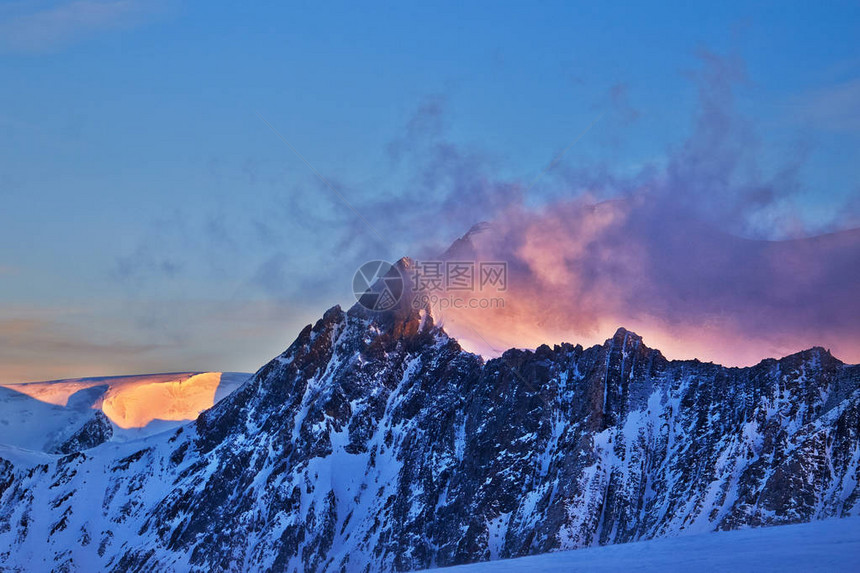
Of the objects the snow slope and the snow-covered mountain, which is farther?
the snow-covered mountain

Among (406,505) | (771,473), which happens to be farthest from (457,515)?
(771,473)

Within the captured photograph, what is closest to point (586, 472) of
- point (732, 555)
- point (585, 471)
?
point (585, 471)

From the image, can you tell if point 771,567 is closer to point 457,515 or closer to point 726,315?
point 457,515

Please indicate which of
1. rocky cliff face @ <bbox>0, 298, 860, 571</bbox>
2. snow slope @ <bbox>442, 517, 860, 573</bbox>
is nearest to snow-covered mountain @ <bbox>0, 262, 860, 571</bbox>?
rocky cliff face @ <bbox>0, 298, 860, 571</bbox>

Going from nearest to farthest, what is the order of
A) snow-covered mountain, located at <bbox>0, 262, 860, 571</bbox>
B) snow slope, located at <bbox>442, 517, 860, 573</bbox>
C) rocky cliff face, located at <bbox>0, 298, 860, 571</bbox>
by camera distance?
snow slope, located at <bbox>442, 517, 860, 573</bbox>, snow-covered mountain, located at <bbox>0, 262, 860, 571</bbox>, rocky cliff face, located at <bbox>0, 298, 860, 571</bbox>

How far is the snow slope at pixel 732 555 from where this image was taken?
192ft

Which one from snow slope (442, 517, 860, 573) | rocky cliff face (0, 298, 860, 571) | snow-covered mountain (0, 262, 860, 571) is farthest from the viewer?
rocky cliff face (0, 298, 860, 571)

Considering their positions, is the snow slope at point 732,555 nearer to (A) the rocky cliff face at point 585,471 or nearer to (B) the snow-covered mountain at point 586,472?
(A) the rocky cliff face at point 585,471

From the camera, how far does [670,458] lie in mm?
169125

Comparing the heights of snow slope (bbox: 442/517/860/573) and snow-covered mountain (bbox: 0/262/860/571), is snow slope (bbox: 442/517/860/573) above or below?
below

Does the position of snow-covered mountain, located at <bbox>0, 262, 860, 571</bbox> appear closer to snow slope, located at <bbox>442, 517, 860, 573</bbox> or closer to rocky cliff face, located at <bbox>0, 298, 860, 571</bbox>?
rocky cliff face, located at <bbox>0, 298, 860, 571</bbox>

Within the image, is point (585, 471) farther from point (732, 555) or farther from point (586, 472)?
point (732, 555)

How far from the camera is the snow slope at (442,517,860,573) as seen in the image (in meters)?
58.5

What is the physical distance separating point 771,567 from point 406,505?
5380 inches
